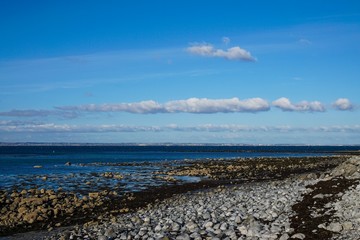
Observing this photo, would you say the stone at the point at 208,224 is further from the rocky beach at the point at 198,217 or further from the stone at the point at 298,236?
the stone at the point at 298,236

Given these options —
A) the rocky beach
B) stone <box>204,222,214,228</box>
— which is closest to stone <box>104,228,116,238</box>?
the rocky beach

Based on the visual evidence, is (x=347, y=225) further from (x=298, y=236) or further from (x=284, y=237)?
(x=284, y=237)

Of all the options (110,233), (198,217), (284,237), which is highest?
(284,237)

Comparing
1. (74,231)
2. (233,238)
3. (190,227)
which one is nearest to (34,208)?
(74,231)

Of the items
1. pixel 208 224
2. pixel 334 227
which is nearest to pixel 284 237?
pixel 334 227

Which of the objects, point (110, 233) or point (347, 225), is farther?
point (110, 233)

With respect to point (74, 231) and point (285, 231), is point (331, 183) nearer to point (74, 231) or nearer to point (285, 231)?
point (285, 231)

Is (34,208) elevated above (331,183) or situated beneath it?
situated beneath

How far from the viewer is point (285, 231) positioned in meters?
14.6

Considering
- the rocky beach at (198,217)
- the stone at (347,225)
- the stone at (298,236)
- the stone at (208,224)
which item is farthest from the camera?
the stone at (208,224)

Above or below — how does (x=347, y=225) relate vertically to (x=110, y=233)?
above

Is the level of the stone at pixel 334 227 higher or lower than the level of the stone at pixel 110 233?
higher

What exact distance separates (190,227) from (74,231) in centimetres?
534

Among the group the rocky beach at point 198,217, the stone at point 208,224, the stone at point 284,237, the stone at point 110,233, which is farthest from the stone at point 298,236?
the stone at point 110,233
